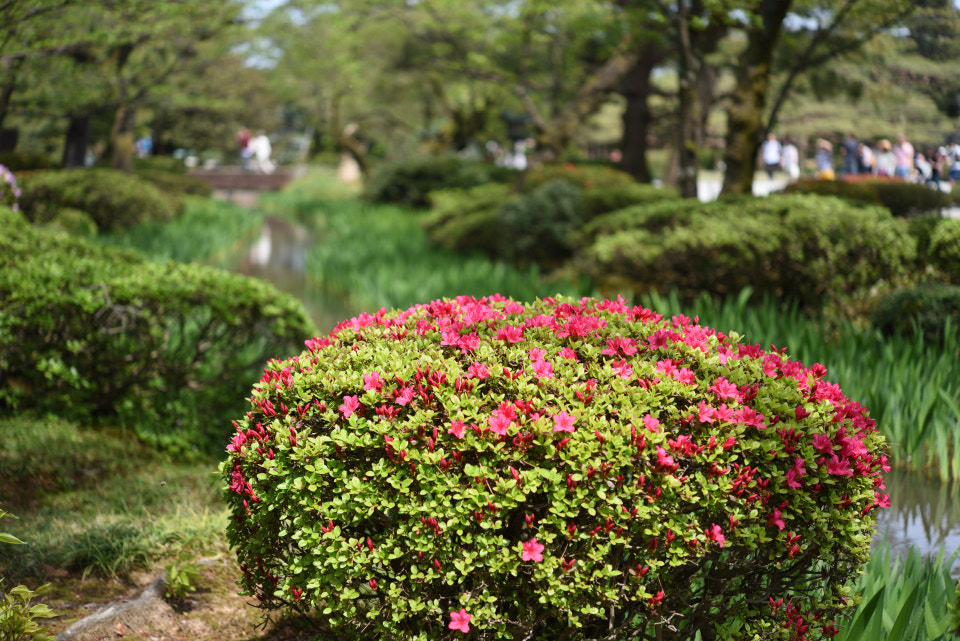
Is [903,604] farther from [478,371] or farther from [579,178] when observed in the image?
[579,178]

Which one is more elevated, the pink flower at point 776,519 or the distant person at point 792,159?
the distant person at point 792,159

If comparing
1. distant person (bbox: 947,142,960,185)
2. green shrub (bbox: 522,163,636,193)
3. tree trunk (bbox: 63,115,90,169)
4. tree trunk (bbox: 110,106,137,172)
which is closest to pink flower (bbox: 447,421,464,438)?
distant person (bbox: 947,142,960,185)

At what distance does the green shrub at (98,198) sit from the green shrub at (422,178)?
8.87 metres

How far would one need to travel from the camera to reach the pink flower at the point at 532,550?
6.74 ft

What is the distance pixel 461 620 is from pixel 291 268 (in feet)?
36.3

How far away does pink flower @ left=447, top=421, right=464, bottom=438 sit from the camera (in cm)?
215

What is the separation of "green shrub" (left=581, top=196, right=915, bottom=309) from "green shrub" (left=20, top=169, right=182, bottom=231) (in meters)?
7.41

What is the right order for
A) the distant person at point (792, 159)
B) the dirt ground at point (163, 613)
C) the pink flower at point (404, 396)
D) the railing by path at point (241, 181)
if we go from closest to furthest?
the pink flower at point (404, 396) < the dirt ground at point (163, 613) < the distant person at point (792, 159) < the railing by path at point (241, 181)

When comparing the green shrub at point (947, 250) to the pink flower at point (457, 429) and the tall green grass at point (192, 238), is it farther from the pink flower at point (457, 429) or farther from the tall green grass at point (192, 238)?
the tall green grass at point (192, 238)

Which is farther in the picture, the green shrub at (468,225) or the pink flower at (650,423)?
the green shrub at (468,225)

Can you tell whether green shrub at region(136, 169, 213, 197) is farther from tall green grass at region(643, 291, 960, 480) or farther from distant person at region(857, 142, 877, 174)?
distant person at region(857, 142, 877, 174)

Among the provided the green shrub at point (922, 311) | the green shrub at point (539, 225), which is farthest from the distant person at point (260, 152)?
the green shrub at point (922, 311)

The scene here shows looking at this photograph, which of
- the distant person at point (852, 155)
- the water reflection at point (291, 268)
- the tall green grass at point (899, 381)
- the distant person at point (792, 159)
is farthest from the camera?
the distant person at point (792, 159)

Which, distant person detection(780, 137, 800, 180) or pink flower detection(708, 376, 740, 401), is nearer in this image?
pink flower detection(708, 376, 740, 401)
